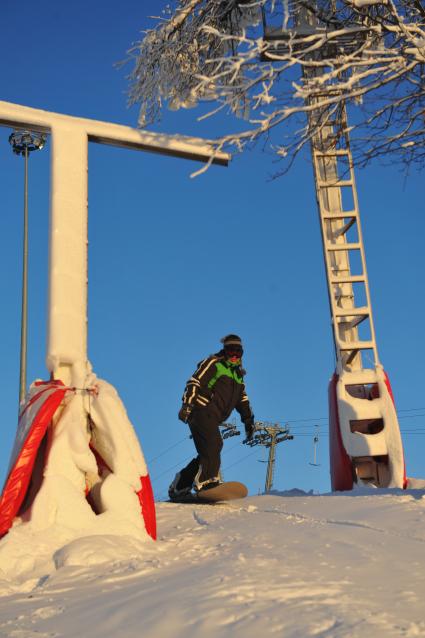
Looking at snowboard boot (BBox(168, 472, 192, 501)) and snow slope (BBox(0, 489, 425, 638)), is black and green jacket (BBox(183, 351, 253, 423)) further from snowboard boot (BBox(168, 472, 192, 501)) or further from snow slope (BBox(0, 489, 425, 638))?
snow slope (BBox(0, 489, 425, 638))

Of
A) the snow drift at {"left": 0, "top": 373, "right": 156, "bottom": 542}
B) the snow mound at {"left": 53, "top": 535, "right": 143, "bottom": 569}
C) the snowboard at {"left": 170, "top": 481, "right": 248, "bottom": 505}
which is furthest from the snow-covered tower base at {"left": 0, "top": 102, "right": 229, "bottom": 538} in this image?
the snowboard at {"left": 170, "top": 481, "right": 248, "bottom": 505}

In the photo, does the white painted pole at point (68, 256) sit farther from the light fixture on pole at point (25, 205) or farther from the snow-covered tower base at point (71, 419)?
the light fixture on pole at point (25, 205)

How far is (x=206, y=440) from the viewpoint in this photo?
714 centimetres

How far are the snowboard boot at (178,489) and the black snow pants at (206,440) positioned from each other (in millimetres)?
398

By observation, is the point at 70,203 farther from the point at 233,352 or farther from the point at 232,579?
the point at 232,579

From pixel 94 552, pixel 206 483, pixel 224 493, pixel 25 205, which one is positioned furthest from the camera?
pixel 25 205

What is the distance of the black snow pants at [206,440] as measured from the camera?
7020mm

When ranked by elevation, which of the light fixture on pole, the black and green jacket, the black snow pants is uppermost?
the light fixture on pole

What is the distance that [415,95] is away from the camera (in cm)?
564

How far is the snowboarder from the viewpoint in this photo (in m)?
7.07

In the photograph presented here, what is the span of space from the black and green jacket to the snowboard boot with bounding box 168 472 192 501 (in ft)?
2.55

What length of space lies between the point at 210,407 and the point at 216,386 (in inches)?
9.0

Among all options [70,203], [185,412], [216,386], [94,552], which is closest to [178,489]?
[185,412]

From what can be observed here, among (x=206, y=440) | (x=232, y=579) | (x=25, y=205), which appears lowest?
(x=232, y=579)
